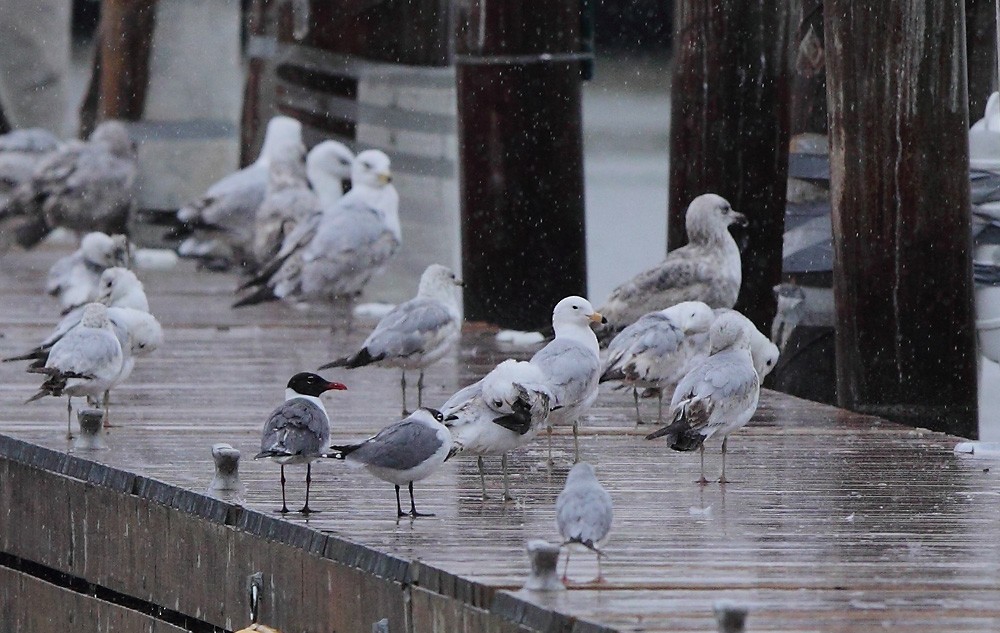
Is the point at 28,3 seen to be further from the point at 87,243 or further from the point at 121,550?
the point at 121,550

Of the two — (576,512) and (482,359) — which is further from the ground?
(576,512)

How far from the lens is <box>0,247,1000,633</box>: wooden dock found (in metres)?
5.19

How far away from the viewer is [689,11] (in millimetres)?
10375

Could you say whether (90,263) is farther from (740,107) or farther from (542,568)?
(542,568)

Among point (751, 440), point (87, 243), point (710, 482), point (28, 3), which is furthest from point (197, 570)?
point (28, 3)

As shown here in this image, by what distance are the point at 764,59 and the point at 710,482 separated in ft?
12.5

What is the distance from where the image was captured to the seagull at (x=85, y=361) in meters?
7.40

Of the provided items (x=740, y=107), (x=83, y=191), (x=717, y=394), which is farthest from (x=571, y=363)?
(x=83, y=191)

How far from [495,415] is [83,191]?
903 centimetres

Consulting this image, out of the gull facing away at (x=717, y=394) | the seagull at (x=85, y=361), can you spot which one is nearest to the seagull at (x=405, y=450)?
the gull facing away at (x=717, y=394)

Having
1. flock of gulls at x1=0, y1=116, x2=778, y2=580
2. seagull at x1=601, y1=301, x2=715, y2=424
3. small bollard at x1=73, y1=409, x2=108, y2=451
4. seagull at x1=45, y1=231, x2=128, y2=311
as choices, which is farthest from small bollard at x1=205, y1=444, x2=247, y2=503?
seagull at x1=45, y1=231, x2=128, y2=311

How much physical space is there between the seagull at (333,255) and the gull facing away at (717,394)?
13.8 ft

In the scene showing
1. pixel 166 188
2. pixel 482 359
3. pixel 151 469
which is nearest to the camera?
pixel 151 469

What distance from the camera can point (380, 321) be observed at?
28.9 feet
